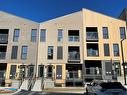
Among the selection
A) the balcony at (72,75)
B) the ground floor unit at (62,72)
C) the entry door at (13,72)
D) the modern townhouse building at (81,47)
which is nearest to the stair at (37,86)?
the ground floor unit at (62,72)

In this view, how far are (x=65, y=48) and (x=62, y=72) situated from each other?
13.0ft

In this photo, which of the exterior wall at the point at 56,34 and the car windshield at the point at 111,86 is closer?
the car windshield at the point at 111,86

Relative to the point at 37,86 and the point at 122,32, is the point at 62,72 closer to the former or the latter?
the point at 37,86

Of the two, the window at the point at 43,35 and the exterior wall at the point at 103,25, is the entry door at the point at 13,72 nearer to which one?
the window at the point at 43,35

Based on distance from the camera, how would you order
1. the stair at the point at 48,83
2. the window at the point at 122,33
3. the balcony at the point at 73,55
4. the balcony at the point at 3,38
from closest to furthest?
the stair at the point at 48,83
the balcony at the point at 73,55
the balcony at the point at 3,38
the window at the point at 122,33

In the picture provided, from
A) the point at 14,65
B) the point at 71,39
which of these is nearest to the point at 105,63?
the point at 71,39

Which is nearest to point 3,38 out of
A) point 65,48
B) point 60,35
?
point 60,35

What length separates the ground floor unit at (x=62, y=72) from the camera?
34.9 meters

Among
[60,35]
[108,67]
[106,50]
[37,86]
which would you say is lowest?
[37,86]

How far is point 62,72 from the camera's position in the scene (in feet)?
117

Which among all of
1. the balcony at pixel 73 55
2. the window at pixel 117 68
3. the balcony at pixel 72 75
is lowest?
the balcony at pixel 72 75

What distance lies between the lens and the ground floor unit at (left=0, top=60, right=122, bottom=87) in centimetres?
3488

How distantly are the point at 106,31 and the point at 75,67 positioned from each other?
26.0 ft

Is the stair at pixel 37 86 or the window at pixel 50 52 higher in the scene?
the window at pixel 50 52
